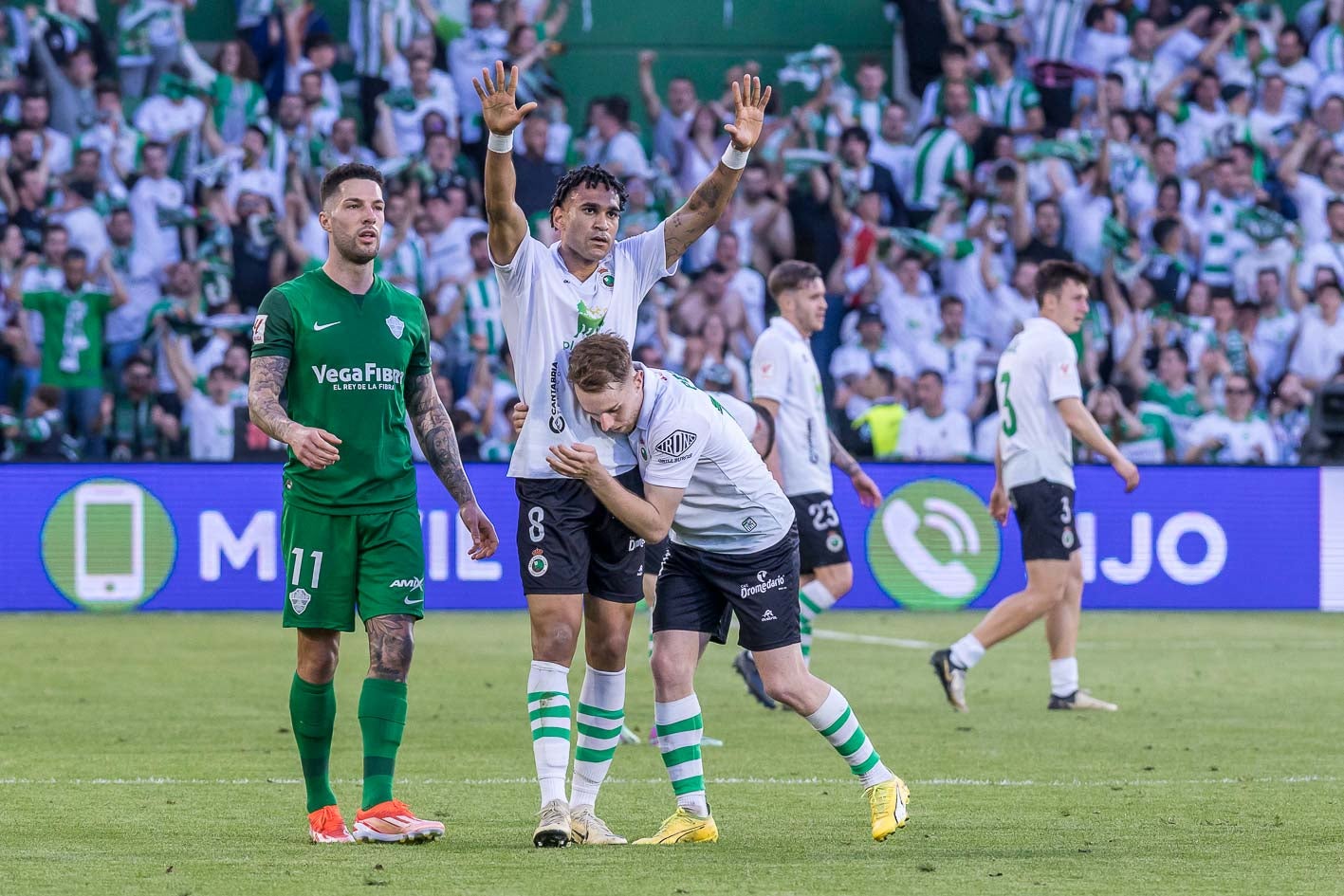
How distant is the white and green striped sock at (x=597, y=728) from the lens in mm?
6570

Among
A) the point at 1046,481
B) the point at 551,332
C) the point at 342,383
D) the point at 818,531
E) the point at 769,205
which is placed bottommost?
the point at 818,531

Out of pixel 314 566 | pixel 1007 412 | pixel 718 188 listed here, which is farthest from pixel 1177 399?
pixel 314 566

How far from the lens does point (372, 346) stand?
662cm

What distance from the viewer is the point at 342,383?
21.6 ft

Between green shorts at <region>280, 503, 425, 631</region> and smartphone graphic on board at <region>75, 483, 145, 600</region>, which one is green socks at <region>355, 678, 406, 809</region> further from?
smartphone graphic on board at <region>75, 483, 145, 600</region>

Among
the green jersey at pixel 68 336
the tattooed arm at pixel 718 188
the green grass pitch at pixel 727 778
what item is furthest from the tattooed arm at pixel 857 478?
the green jersey at pixel 68 336

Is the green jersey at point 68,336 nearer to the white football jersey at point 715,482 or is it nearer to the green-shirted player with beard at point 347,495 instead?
the green-shirted player with beard at point 347,495

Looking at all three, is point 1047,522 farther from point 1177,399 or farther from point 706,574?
point 1177,399

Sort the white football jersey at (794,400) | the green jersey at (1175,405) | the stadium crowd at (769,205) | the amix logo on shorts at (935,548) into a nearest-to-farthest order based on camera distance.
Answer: the white football jersey at (794,400) → the amix logo on shorts at (935,548) → the stadium crowd at (769,205) → the green jersey at (1175,405)

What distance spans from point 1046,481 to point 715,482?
184 inches

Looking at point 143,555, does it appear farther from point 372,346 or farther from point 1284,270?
point 1284,270

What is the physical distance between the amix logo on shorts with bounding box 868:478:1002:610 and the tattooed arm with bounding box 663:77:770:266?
996 cm

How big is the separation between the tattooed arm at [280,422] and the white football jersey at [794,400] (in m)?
4.39

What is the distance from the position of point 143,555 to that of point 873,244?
7.97 metres
